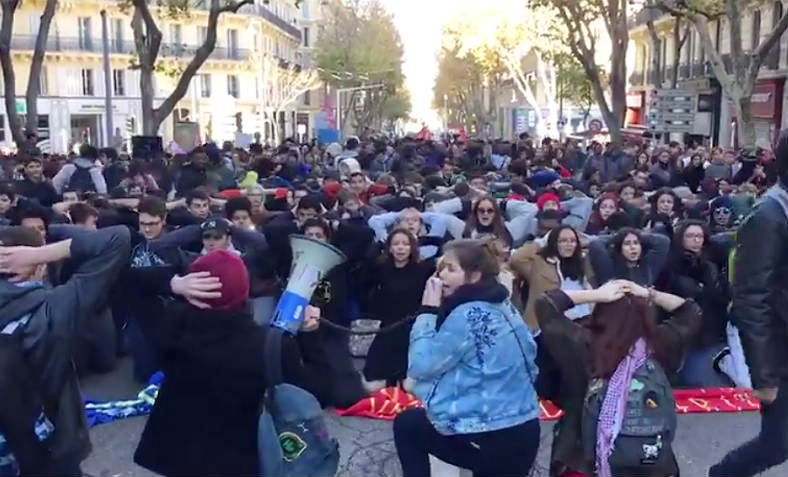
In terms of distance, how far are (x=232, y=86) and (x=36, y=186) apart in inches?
2089

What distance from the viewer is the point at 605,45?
62.7 m

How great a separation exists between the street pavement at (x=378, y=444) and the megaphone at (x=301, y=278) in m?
2.06

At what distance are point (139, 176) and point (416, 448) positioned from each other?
9.01 meters

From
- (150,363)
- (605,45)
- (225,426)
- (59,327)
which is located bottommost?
(150,363)

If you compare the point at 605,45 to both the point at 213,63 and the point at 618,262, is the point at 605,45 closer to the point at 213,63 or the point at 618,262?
the point at 213,63

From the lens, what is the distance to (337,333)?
6715mm

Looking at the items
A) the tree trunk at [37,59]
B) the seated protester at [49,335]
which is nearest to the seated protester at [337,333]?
the seated protester at [49,335]

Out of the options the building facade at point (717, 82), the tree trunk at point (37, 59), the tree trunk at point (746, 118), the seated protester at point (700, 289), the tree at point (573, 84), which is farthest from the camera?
the tree at point (573, 84)

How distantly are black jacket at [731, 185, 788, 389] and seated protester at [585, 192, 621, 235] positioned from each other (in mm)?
4909

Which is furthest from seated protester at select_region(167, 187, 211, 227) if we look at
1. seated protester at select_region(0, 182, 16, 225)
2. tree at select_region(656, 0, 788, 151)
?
tree at select_region(656, 0, 788, 151)

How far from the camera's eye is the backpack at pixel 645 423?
13.0 feet

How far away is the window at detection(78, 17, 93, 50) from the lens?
2042 inches

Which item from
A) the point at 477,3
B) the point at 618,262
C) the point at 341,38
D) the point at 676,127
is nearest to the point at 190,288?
the point at 618,262

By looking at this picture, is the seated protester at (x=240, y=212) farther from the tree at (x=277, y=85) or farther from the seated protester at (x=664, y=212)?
the tree at (x=277, y=85)
